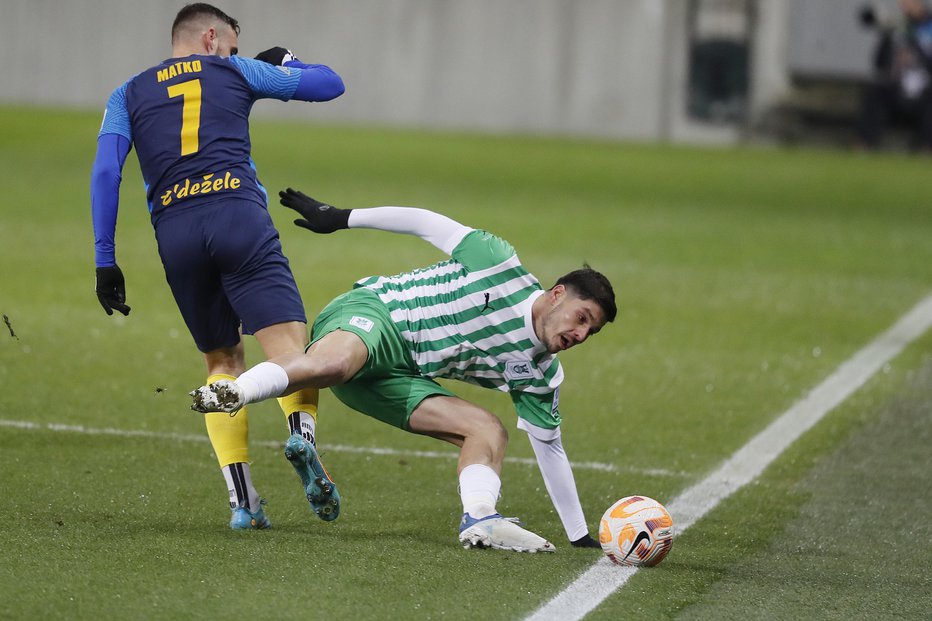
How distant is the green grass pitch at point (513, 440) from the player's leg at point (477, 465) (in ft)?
0.41

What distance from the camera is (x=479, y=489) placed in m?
5.52

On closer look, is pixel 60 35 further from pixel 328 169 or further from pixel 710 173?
pixel 710 173

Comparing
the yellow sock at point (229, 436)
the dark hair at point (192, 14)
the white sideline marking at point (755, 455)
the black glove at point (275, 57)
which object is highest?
the dark hair at point (192, 14)

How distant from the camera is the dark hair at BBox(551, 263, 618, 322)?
541cm

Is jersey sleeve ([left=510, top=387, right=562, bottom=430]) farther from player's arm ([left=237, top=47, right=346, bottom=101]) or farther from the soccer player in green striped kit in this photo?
player's arm ([left=237, top=47, right=346, bottom=101])

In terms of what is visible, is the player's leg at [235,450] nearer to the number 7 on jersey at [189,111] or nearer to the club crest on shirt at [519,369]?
the number 7 on jersey at [189,111]

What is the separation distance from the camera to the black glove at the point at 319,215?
5711 mm

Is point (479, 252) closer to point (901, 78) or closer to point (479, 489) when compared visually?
point (479, 489)

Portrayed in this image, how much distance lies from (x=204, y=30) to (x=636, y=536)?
2.79 meters

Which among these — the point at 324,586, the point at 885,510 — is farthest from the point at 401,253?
the point at 324,586

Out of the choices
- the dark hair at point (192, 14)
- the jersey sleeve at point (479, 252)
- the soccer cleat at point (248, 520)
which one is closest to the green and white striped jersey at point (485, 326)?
the jersey sleeve at point (479, 252)

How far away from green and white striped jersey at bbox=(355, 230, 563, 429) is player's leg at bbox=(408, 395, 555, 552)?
6.1 inches

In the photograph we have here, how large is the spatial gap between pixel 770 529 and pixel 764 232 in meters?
11.3

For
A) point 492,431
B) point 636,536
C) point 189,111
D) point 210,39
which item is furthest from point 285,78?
point 636,536
